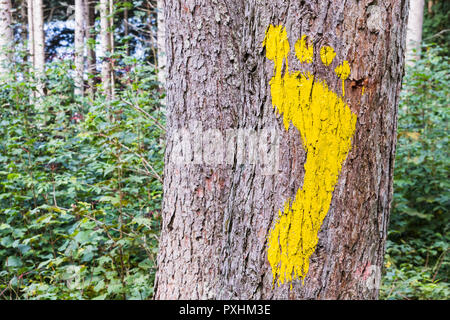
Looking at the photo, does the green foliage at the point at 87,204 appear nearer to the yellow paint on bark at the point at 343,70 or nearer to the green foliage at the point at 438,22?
the yellow paint on bark at the point at 343,70

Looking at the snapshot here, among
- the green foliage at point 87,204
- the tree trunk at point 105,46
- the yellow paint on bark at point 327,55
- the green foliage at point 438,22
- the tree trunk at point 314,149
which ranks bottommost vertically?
the green foliage at point 87,204

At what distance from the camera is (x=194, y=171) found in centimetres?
211

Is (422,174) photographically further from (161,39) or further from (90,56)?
(90,56)

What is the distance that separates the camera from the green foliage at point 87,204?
3285 mm

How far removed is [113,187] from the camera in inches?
141

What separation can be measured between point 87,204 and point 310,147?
245 cm

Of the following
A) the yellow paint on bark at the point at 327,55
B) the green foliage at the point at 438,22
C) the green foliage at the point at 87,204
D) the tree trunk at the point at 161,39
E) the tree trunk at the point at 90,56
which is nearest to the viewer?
the yellow paint on bark at the point at 327,55

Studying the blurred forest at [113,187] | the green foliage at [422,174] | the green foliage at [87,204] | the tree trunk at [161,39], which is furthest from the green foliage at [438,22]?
the green foliage at [87,204]

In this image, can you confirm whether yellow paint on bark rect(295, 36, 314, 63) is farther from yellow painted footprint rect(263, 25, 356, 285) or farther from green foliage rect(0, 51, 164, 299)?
green foliage rect(0, 51, 164, 299)

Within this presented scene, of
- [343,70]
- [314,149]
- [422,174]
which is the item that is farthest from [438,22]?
[314,149]

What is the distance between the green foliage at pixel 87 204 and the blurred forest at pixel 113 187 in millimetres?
17

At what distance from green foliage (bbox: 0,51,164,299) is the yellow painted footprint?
2031 millimetres

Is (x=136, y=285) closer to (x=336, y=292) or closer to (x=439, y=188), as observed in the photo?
(x=336, y=292)

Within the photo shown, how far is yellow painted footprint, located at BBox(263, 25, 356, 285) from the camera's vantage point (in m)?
1.21
